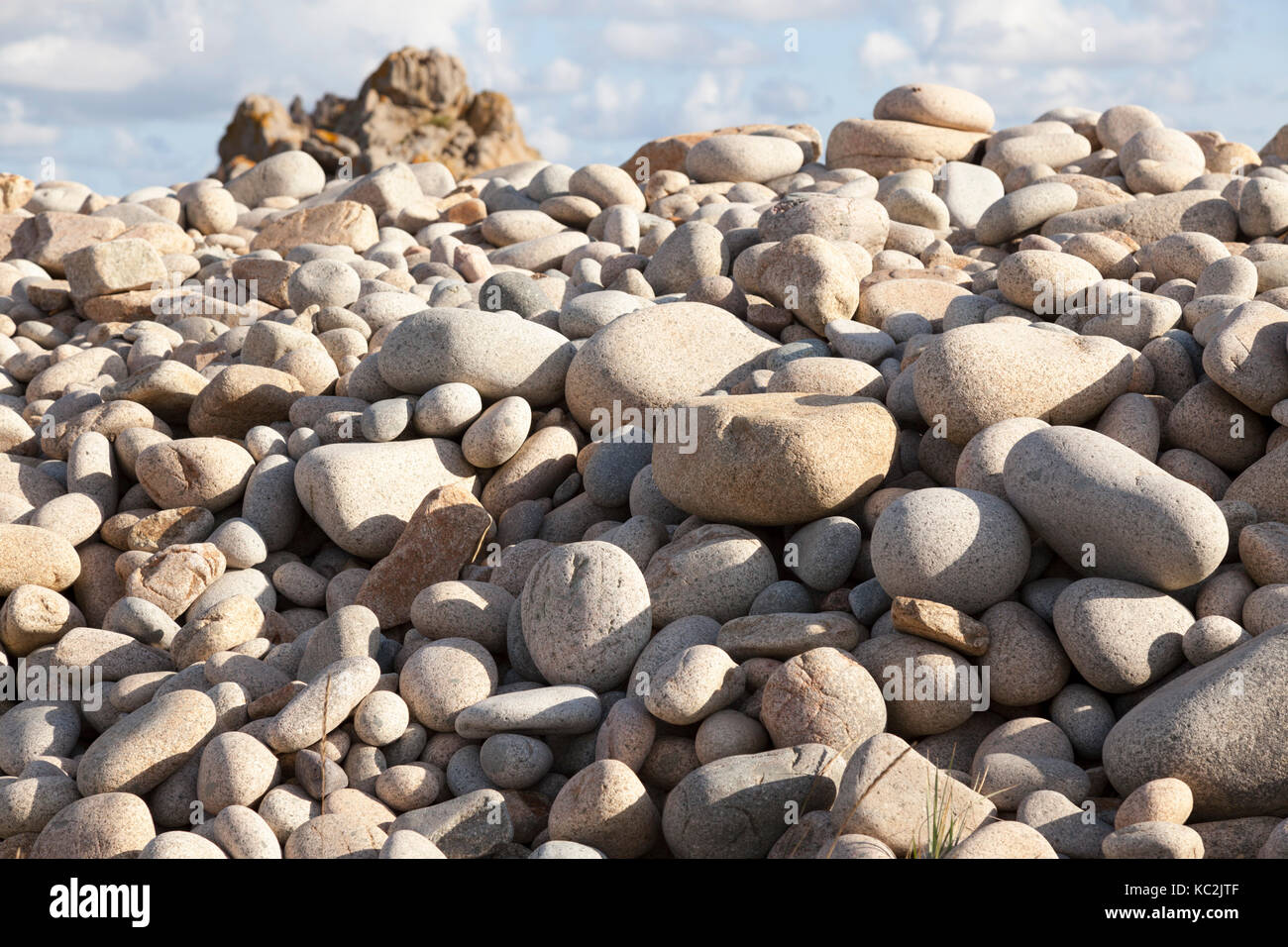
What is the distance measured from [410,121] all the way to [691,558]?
2431 centimetres

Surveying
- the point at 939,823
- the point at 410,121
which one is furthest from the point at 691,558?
the point at 410,121

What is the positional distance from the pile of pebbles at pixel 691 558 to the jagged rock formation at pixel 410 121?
18956 mm

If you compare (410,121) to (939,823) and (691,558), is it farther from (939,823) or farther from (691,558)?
(939,823)

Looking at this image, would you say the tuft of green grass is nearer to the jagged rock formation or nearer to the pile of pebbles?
the pile of pebbles

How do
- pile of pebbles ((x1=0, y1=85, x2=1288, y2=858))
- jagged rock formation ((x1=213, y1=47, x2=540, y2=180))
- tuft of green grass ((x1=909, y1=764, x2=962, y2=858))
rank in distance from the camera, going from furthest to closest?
jagged rock formation ((x1=213, y1=47, x2=540, y2=180)), pile of pebbles ((x1=0, y1=85, x2=1288, y2=858)), tuft of green grass ((x1=909, y1=764, x2=962, y2=858))

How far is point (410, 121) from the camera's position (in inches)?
1081

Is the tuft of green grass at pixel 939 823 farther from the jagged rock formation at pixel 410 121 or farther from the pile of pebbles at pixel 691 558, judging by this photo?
the jagged rock formation at pixel 410 121

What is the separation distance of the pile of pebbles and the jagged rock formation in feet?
62.2

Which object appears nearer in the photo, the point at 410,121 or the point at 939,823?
the point at 939,823

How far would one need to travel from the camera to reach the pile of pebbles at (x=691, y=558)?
4.21m

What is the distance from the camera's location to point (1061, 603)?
15.4 feet

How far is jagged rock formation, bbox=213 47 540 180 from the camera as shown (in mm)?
26812

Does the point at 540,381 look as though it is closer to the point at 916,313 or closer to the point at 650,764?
the point at 916,313

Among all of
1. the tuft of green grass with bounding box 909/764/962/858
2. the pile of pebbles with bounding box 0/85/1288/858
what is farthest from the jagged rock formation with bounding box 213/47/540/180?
the tuft of green grass with bounding box 909/764/962/858
